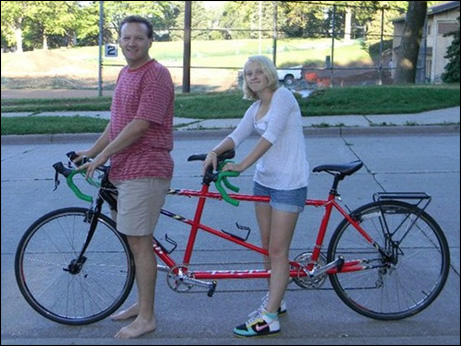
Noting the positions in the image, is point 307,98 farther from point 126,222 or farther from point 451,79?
point 451,79

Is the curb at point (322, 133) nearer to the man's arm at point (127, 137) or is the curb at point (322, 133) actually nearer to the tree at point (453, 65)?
the man's arm at point (127, 137)

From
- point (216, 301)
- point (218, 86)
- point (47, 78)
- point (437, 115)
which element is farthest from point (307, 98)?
point (47, 78)

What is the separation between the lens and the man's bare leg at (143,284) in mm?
3920

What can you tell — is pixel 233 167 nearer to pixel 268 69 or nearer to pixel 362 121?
pixel 268 69

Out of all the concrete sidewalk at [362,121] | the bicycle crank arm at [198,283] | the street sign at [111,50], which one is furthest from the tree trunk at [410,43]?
the bicycle crank arm at [198,283]

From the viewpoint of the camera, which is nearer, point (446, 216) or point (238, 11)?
point (446, 216)

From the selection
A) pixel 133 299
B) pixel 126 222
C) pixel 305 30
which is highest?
pixel 305 30

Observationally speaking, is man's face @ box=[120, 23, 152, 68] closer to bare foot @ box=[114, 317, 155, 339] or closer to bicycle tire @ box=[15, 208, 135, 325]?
bicycle tire @ box=[15, 208, 135, 325]

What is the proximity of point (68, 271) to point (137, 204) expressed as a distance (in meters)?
0.78

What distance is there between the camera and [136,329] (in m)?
3.99

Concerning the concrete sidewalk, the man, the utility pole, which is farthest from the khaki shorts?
the utility pole

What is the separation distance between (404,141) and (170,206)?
575cm

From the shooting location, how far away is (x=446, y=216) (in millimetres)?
6602

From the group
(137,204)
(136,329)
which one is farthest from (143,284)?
(137,204)
